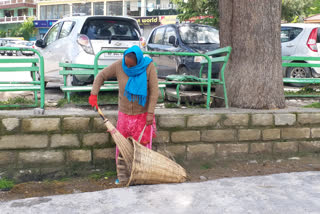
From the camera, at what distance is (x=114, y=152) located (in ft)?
15.8

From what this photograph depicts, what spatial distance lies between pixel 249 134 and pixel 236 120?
0.26 metres

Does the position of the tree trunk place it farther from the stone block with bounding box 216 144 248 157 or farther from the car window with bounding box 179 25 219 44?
the car window with bounding box 179 25 219 44

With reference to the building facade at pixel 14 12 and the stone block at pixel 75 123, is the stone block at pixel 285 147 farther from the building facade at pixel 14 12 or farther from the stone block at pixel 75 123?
the building facade at pixel 14 12

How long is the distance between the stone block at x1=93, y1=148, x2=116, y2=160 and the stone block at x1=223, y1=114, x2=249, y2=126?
147cm

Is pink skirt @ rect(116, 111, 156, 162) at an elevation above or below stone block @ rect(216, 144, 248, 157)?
above

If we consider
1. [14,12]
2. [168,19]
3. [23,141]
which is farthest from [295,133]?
[14,12]

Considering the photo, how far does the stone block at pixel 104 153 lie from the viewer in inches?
188

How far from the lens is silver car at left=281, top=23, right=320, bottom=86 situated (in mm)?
9659

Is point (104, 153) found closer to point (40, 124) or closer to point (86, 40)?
point (40, 124)

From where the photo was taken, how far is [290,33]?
34.0 feet

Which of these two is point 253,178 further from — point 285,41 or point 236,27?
point 285,41

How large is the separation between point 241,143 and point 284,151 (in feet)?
2.10

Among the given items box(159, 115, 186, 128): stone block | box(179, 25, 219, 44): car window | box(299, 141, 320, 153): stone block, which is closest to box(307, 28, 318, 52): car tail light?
box(179, 25, 219, 44): car window

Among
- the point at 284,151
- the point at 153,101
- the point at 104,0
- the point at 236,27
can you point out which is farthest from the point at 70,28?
the point at 104,0
